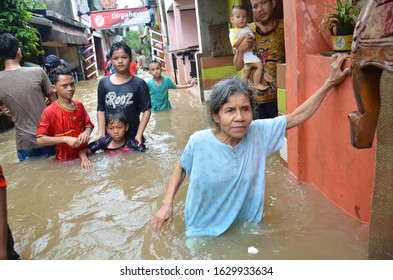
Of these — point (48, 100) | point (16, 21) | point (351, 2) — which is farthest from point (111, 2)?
point (351, 2)

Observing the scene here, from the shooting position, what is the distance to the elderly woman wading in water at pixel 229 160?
218cm

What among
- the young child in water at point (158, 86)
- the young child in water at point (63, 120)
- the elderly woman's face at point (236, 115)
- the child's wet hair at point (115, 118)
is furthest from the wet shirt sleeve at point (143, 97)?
the young child in water at point (158, 86)

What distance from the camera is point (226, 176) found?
89.1 inches

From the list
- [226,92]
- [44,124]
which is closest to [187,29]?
[44,124]

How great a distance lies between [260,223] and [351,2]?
1637 millimetres

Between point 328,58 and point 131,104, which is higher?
point 328,58

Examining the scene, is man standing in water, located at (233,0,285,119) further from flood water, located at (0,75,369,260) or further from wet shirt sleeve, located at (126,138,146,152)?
wet shirt sleeve, located at (126,138,146,152)

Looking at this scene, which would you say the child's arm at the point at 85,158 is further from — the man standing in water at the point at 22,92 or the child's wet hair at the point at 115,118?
the man standing in water at the point at 22,92

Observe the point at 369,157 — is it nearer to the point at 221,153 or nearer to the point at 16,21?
the point at 221,153

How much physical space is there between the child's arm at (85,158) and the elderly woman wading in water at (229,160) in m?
2.16

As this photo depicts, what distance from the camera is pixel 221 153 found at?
2250mm

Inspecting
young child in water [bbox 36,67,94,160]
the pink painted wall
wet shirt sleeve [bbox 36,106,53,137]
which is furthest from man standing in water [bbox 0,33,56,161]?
the pink painted wall

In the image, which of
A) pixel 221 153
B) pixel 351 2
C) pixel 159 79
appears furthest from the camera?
pixel 159 79

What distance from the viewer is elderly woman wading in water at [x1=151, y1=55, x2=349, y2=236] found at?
2.18m
